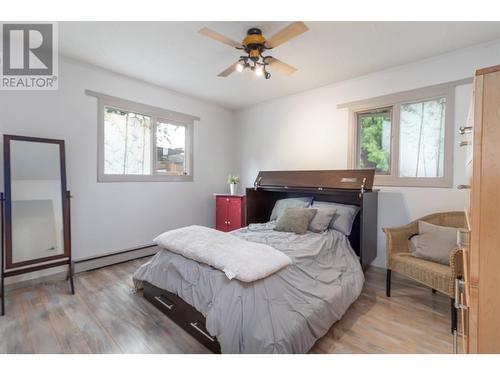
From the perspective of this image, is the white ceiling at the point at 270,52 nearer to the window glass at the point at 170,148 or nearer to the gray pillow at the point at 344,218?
the window glass at the point at 170,148

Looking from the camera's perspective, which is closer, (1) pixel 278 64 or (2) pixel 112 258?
(1) pixel 278 64

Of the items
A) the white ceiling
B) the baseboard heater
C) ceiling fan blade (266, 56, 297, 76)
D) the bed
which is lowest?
the baseboard heater

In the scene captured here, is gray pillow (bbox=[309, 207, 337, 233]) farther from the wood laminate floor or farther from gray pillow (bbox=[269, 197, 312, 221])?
the wood laminate floor

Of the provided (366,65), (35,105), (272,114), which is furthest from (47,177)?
(366,65)

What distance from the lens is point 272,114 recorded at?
4.32 m

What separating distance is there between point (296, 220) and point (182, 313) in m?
1.57

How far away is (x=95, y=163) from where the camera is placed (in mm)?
3156

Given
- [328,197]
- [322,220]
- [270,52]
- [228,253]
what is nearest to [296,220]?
[322,220]

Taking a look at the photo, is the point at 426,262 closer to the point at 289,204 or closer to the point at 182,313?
the point at 289,204

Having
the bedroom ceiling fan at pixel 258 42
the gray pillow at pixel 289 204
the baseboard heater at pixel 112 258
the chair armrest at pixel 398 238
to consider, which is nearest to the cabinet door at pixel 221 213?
the gray pillow at pixel 289 204

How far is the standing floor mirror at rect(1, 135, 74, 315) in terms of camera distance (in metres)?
2.36

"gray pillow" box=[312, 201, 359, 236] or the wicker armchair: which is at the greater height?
"gray pillow" box=[312, 201, 359, 236]

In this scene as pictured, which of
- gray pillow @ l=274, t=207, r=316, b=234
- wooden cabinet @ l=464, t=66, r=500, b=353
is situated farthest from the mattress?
wooden cabinet @ l=464, t=66, r=500, b=353

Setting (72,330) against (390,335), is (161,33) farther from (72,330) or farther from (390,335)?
(390,335)
